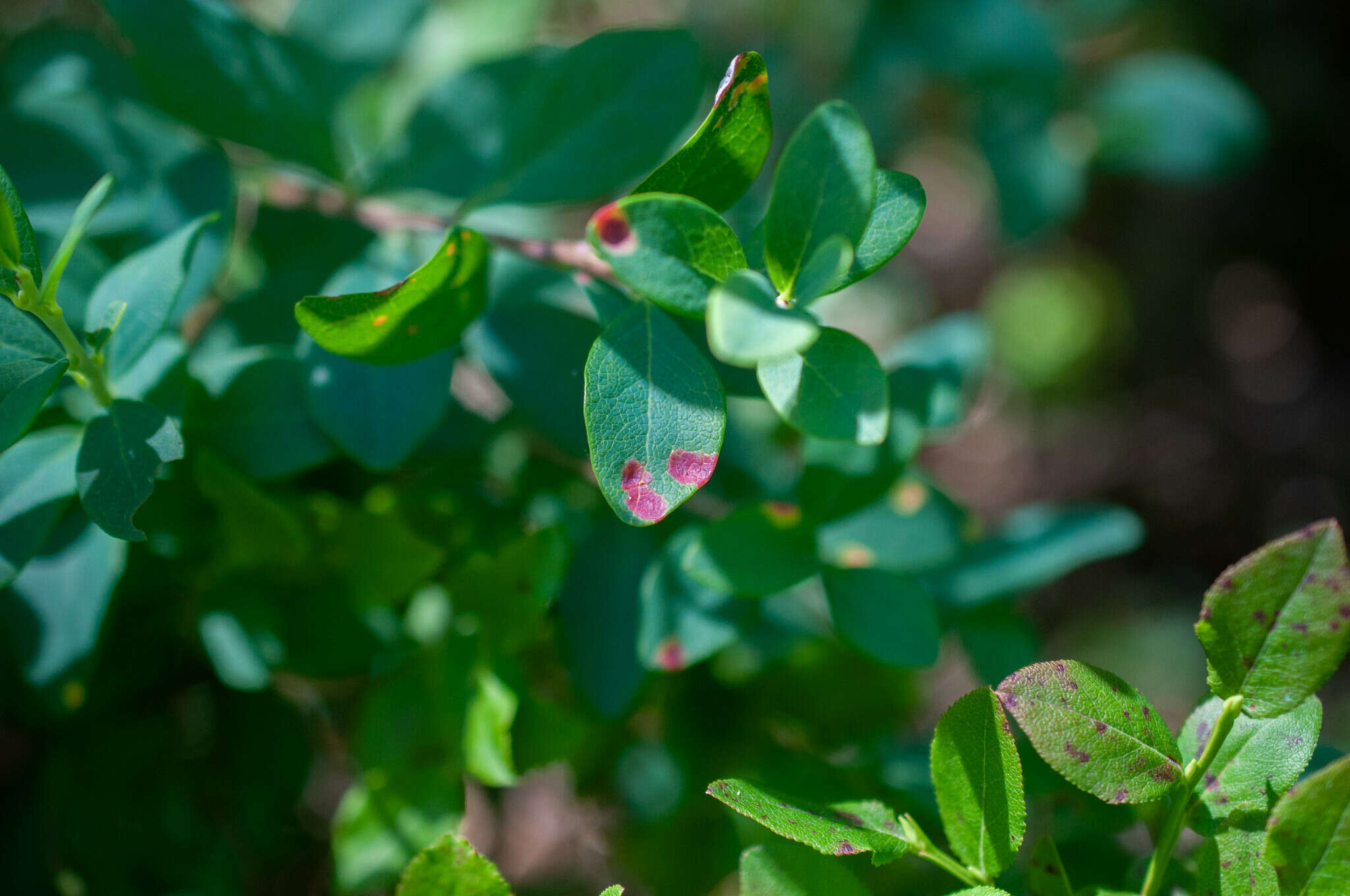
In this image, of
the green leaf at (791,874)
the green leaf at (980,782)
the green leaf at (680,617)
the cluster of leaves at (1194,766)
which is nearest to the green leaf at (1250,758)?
the cluster of leaves at (1194,766)

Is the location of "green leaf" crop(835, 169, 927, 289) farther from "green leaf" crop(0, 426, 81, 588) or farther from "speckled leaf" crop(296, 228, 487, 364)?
"green leaf" crop(0, 426, 81, 588)

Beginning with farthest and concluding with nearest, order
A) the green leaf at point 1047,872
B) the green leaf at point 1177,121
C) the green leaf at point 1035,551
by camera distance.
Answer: the green leaf at point 1177,121 → the green leaf at point 1035,551 → the green leaf at point 1047,872

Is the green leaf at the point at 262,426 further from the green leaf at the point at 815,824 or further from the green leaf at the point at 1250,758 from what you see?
the green leaf at the point at 1250,758

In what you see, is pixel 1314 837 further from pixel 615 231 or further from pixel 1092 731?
pixel 615 231

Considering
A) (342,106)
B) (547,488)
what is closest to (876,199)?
(547,488)

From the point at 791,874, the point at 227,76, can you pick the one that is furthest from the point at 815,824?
the point at 227,76

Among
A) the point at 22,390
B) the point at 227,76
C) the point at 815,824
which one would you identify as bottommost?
the point at 815,824

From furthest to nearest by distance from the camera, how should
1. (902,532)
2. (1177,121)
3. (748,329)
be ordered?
(1177,121)
(902,532)
(748,329)
